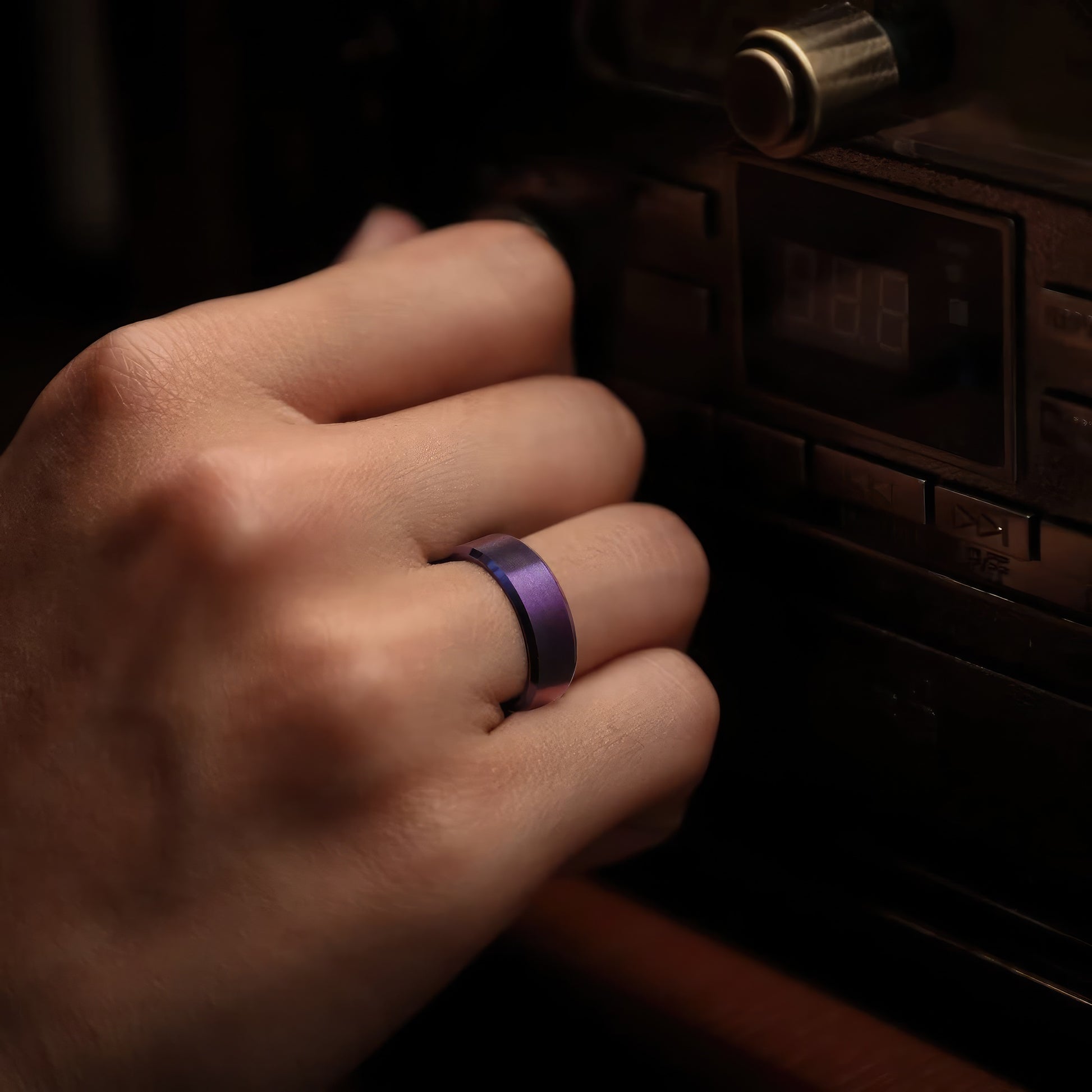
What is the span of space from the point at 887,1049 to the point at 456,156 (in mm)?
306

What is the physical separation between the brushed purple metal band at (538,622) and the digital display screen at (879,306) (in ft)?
0.29

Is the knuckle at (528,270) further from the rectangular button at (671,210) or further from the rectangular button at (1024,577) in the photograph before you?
the rectangular button at (1024,577)

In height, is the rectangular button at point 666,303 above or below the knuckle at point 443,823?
above

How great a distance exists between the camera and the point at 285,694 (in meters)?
0.33

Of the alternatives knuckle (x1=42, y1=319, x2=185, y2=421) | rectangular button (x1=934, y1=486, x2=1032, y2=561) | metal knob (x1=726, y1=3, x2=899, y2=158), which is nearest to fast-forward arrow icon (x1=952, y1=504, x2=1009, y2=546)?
rectangular button (x1=934, y1=486, x2=1032, y2=561)

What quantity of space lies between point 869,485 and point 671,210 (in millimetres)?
96

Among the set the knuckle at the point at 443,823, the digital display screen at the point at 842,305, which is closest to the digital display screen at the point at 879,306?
the digital display screen at the point at 842,305

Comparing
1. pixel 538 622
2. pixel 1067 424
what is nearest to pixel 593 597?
pixel 538 622

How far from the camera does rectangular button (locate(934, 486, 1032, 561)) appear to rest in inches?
13.4

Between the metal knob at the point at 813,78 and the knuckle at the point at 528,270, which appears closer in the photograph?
the metal knob at the point at 813,78

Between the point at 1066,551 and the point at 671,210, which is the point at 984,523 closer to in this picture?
the point at 1066,551

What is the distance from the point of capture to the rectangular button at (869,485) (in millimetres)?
A: 360

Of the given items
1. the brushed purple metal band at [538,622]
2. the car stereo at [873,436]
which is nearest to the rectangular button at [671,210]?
the car stereo at [873,436]

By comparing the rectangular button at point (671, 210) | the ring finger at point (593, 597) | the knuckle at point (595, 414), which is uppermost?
the rectangular button at point (671, 210)
